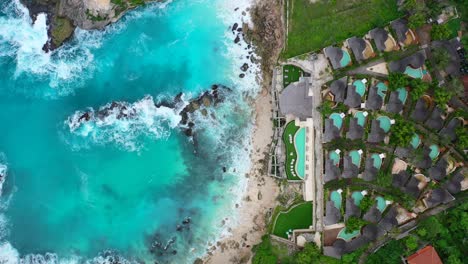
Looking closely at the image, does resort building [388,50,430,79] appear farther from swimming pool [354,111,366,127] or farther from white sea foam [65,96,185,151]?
white sea foam [65,96,185,151]

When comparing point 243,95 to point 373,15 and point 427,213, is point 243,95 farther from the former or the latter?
point 427,213

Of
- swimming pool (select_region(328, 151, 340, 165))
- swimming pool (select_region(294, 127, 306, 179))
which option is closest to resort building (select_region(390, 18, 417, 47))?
swimming pool (select_region(328, 151, 340, 165))

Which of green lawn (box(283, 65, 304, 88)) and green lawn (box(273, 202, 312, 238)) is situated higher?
green lawn (box(283, 65, 304, 88))

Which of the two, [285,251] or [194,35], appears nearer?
[285,251]

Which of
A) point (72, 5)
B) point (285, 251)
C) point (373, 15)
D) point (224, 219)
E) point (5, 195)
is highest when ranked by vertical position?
point (72, 5)

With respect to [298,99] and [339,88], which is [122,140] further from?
[339,88]

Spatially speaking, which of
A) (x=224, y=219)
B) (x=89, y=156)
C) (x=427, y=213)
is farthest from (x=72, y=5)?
(x=427, y=213)

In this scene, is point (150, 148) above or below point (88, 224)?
above
